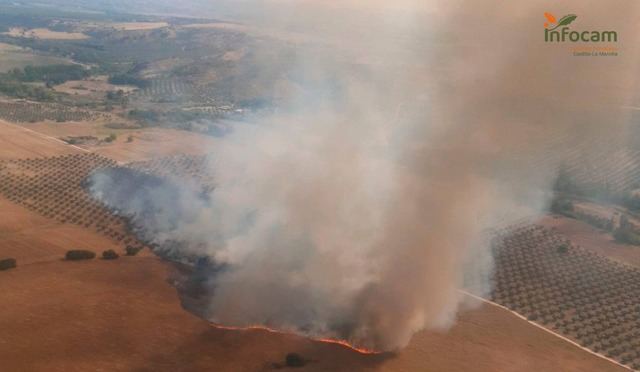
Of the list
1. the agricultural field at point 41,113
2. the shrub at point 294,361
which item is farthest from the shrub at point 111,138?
the shrub at point 294,361

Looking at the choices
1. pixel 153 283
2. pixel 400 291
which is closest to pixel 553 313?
pixel 400 291

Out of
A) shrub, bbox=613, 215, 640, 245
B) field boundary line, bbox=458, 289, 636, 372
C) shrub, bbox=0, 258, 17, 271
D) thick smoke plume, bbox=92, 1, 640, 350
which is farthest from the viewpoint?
shrub, bbox=613, 215, 640, 245

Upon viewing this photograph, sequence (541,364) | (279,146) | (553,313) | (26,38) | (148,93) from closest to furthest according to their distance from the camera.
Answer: (541,364) → (553,313) → (279,146) → (148,93) → (26,38)

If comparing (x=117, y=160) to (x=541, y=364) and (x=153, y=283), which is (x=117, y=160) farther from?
(x=541, y=364)

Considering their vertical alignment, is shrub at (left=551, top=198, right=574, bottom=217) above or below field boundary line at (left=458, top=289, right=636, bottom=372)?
above

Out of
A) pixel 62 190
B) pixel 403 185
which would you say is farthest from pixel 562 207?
pixel 62 190

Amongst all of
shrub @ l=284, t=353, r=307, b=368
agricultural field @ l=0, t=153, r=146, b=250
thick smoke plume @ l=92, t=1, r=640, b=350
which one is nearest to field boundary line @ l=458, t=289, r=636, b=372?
thick smoke plume @ l=92, t=1, r=640, b=350

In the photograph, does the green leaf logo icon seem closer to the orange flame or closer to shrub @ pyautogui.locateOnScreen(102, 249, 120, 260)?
the orange flame
